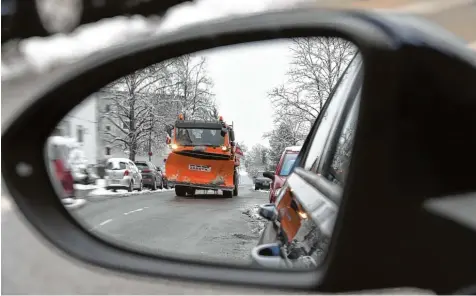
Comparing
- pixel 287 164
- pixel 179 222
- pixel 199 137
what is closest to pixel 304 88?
pixel 199 137

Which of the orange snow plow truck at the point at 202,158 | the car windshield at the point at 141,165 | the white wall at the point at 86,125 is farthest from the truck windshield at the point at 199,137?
the white wall at the point at 86,125

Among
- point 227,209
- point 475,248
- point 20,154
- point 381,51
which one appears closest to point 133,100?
point 20,154

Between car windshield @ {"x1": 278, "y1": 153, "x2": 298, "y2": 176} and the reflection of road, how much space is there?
0.10 meters

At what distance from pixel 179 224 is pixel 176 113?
1.13 feet

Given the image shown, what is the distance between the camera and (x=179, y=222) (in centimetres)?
147

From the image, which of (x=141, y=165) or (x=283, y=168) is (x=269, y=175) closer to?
(x=283, y=168)

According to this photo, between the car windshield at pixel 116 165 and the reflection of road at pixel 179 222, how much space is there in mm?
101

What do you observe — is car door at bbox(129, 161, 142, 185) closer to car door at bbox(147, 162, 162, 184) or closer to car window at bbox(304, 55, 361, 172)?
car door at bbox(147, 162, 162, 184)

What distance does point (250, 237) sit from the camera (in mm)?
1393

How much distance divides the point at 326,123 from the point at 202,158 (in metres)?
0.36

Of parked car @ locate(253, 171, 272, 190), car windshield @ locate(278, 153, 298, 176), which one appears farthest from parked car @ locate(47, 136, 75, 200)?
car windshield @ locate(278, 153, 298, 176)

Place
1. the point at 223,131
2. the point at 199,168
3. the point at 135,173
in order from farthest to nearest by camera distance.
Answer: the point at 199,168, the point at 135,173, the point at 223,131

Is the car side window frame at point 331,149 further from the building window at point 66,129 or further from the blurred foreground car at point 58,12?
the blurred foreground car at point 58,12

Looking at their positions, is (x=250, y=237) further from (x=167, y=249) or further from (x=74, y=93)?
(x=74, y=93)
